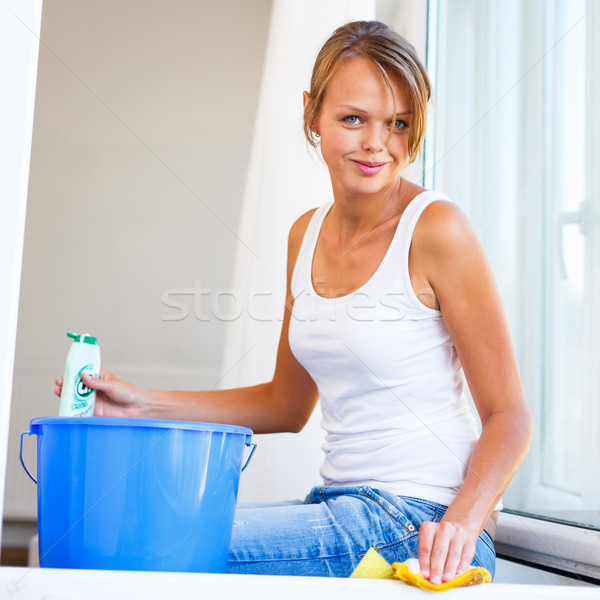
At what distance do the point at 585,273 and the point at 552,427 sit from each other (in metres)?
0.27

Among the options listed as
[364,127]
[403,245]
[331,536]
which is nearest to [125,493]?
[331,536]

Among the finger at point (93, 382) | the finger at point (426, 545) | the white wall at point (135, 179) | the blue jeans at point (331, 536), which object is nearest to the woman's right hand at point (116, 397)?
the finger at point (93, 382)

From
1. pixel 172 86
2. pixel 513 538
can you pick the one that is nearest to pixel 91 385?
pixel 513 538

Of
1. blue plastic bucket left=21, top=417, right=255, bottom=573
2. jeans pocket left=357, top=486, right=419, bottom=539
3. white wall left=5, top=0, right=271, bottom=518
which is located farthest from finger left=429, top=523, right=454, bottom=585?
white wall left=5, top=0, right=271, bottom=518

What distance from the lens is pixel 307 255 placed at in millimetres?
1104

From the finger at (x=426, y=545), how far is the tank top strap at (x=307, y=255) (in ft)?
1.44

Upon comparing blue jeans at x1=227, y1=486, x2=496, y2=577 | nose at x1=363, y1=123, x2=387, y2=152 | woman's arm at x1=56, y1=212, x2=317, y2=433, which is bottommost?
blue jeans at x1=227, y1=486, x2=496, y2=577

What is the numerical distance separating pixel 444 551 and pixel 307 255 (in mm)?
553

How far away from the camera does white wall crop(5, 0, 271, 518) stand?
2.60 meters

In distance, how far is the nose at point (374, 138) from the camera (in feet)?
3.10

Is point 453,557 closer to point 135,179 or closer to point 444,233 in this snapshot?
point 444,233

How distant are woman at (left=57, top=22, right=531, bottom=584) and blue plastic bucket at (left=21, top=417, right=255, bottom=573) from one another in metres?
0.12

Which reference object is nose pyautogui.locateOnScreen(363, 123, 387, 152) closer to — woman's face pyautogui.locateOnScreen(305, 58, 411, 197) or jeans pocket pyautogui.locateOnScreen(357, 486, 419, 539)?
woman's face pyautogui.locateOnScreen(305, 58, 411, 197)

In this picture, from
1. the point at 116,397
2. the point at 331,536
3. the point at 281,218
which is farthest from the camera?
the point at 281,218
